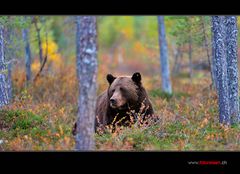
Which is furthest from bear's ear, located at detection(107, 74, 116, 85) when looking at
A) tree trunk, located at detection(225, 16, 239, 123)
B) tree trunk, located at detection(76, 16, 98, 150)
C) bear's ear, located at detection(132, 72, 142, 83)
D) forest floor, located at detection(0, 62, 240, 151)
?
tree trunk, located at detection(76, 16, 98, 150)

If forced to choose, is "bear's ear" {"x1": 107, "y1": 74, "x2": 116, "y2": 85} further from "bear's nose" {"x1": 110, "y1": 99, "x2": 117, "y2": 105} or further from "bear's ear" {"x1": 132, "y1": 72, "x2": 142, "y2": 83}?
"bear's nose" {"x1": 110, "y1": 99, "x2": 117, "y2": 105}

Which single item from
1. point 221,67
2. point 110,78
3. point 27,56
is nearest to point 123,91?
point 110,78

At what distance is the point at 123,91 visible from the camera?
450 inches

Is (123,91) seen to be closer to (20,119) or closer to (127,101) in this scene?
(127,101)

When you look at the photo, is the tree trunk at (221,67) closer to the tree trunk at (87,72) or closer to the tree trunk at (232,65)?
the tree trunk at (232,65)

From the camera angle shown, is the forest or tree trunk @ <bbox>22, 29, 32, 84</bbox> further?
tree trunk @ <bbox>22, 29, 32, 84</bbox>

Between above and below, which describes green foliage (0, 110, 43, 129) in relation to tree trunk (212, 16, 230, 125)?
below

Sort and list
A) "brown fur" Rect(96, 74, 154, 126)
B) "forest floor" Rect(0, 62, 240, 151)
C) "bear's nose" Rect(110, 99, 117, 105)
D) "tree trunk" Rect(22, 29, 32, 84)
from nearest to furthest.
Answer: "forest floor" Rect(0, 62, 240, 151), "bear's nose" Rect(110, 99, 117, 105), "brown fur" Rect(96, 74, 154, 126), "tree trunk" Rect(22, 29, 32, 84)

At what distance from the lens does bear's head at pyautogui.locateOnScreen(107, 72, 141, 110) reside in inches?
442

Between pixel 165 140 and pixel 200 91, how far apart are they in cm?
881

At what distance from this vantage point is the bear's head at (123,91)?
11234 mm
